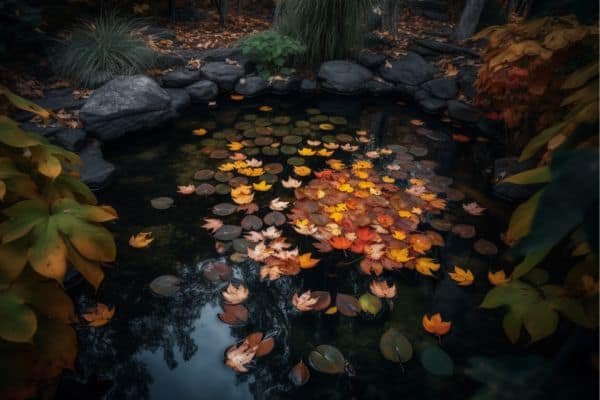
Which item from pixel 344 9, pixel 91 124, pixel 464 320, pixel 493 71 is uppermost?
pixel 344 9

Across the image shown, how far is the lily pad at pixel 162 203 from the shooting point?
2.69 m

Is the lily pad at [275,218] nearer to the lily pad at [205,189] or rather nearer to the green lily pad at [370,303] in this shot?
the lily pad at [205,189]

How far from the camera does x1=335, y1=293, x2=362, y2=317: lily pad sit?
6.42ft

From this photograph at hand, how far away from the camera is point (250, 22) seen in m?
7.80

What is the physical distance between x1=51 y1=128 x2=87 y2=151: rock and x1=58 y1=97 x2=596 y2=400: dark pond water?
20.2 inches

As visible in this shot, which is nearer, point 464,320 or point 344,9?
point 464,320

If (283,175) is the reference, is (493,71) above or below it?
above

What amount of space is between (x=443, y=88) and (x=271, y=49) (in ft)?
7.25

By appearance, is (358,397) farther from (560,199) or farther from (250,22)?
(250,22)

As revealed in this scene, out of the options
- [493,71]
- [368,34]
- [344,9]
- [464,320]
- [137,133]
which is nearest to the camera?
[464,320]

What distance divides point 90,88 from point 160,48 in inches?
62.3

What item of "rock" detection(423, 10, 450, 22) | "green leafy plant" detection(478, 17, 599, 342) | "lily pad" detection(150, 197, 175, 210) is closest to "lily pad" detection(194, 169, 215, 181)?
"lily pad" detection(150, 197, 175, 210)

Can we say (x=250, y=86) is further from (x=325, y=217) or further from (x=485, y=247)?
(x=485, y=247)

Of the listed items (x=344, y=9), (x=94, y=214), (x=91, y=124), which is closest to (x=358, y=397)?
(x=94, y=214)
